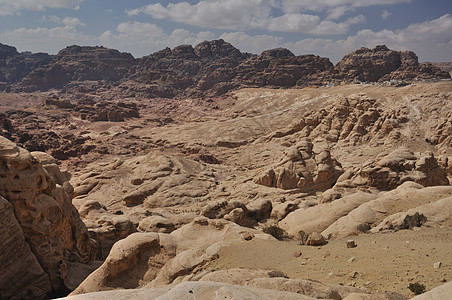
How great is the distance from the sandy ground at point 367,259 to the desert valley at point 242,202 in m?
0.06

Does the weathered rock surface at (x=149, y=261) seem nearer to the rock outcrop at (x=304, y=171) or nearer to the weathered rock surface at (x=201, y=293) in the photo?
the weathered rock surface at (x=201, y=293)

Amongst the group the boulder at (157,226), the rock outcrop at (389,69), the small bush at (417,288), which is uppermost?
the rock outcrop at (389,69)

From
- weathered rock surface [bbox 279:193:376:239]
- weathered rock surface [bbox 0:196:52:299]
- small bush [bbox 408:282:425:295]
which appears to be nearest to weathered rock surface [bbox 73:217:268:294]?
weathered rock surface [bbox 0:196:52:299]

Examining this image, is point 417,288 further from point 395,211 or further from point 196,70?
point 196,70

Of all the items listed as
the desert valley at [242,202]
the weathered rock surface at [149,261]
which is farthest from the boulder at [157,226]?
the weathered rock surface at [149,261]

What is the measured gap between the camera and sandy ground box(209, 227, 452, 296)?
8.87 metres

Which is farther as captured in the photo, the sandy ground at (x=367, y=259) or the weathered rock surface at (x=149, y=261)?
the weathered rock surface at (x=149, y=261)

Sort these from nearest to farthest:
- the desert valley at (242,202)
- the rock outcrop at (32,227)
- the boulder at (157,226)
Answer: the desert valley at (242,202)
the rock outcrop at (32,227)
the boulder at (157,226)

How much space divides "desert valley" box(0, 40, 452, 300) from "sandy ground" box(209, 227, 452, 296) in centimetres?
6

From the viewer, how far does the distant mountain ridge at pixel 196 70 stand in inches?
3639

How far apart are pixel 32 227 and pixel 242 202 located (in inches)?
523

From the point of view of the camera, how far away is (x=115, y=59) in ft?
526

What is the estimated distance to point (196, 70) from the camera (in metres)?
141

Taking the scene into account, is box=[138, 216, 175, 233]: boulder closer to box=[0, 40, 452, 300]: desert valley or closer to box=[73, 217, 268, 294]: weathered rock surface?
box=[0, 40, 452, 300]: desert valley
